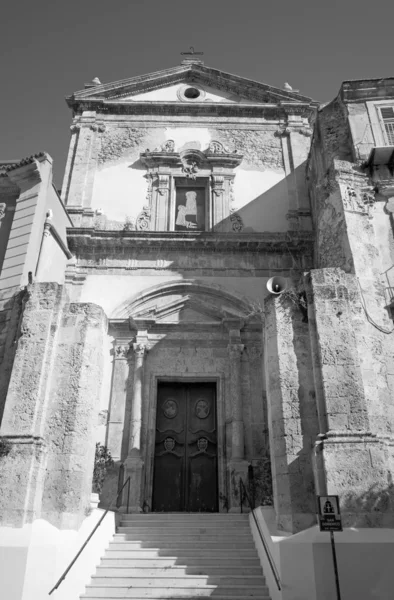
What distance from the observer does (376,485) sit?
6.18 m

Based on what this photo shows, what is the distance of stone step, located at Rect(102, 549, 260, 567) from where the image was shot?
746 cm

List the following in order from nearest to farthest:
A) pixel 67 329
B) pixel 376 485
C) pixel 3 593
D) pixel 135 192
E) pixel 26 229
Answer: pixel 3 593
pixel 376 485
pixel 67 329
pixel 26 229
pixel 135 192

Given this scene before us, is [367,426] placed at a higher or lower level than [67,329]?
lower

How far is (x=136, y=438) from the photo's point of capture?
10.9 meters

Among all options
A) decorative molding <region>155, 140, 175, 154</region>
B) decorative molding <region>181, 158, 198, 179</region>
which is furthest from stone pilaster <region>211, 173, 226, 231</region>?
decorative molding <region>155, 140, 175, 154</region>

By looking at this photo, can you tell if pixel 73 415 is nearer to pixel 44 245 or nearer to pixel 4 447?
pixel 4 447

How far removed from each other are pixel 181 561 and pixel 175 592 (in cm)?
74

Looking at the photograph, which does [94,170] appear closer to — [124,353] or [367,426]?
[124,353]

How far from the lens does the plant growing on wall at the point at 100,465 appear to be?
395 inches

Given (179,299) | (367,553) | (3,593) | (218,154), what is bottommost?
(3,593)

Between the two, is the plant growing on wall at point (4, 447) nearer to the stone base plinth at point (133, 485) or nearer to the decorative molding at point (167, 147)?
the stone base plinth at point (133, 485)

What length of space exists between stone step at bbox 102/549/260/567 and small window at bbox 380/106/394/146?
29.8 ft

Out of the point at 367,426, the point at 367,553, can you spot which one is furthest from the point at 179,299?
the point at 367,553

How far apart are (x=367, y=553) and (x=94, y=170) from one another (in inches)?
485
